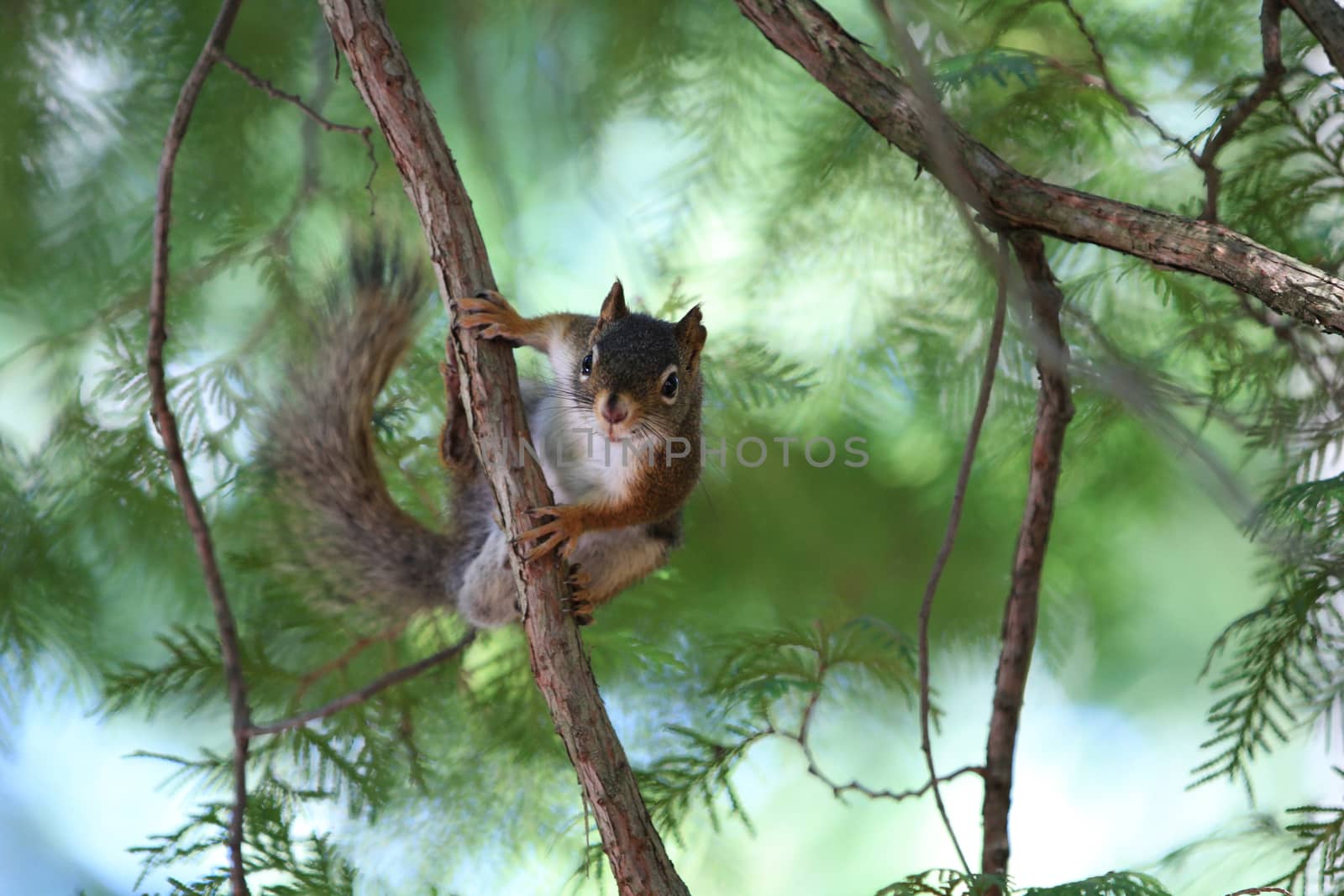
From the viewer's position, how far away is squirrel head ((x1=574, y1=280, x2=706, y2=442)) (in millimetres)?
1078

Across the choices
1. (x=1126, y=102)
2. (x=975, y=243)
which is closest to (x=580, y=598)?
(x=975, y=243)

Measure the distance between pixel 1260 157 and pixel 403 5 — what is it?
1.22m

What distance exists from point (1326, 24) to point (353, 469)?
1195 millimetres

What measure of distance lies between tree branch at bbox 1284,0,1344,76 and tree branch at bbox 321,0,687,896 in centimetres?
72

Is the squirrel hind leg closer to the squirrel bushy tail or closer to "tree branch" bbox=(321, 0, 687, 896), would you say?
the squirrel bushy tail

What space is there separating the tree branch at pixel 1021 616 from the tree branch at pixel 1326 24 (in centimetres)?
29

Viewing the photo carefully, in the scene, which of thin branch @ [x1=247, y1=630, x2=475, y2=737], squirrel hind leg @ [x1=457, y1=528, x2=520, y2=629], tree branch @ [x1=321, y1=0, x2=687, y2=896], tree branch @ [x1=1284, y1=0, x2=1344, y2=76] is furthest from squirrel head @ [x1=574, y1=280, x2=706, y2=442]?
tree branch @ [x1=1284, y1=0, x2=1344, y2=76]

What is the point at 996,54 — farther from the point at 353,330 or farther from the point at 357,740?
the point at 357,740

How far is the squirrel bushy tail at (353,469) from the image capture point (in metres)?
1.39

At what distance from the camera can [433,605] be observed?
1.57 meters

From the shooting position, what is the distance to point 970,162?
939 millimetres

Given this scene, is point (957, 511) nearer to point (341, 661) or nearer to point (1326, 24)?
point (1326, 24)

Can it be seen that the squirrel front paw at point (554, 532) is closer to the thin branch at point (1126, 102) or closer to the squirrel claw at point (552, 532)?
the squirrel claw at point (552, 532)

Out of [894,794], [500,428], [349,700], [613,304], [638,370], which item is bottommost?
[894,794]
